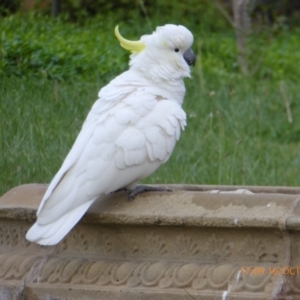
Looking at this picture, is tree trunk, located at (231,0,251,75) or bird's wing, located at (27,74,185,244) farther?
tree trunk, located at (231,0,251,75)

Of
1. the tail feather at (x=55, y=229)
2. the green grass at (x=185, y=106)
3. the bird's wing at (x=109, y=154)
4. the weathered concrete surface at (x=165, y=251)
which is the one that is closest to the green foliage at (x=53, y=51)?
the green grass at (x=185, y=106)

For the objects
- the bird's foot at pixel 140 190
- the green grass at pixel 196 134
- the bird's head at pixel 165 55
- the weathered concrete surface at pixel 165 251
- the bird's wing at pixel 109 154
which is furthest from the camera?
the green grass at pixel 196 134

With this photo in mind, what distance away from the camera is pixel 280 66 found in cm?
747

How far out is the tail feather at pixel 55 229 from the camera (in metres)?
2.74

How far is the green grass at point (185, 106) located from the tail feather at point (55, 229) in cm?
128

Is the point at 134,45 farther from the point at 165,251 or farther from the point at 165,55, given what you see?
the point at 165,251

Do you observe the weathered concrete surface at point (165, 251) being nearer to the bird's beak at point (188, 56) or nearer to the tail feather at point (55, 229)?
the tail feather at point (55, 229)

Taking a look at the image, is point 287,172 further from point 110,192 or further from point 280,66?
point 280,66

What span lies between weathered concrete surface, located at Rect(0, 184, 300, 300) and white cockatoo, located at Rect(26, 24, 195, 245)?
0.11 meters

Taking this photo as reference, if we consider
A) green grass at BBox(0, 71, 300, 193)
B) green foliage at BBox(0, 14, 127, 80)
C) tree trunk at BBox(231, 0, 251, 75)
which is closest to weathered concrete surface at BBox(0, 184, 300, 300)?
green grass at BBox(0, 71, 300, 193)

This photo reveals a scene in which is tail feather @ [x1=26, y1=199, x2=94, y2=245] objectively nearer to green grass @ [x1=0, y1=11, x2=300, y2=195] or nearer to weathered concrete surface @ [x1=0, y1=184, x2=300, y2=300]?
weathered concrete surface @ [x1=0, y1=184, x2=300, y2=300]

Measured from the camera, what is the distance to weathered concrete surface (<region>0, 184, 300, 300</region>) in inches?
104

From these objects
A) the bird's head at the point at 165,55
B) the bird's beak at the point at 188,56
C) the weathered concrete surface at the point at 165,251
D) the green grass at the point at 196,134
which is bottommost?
the green grass at the point at 196,134

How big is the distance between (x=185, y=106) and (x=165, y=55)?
2595 millimetres
